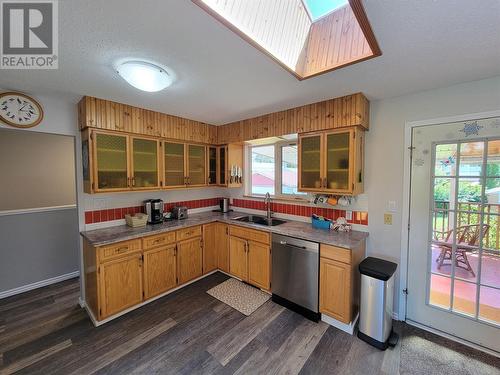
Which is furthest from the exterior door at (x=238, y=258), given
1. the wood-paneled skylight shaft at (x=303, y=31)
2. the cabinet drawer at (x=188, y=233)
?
the wood-paneled skylight shaft at (x=303, y=31)

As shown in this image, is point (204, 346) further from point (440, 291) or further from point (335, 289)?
point (440, 291)

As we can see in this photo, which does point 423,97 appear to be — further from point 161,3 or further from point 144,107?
point 144,107

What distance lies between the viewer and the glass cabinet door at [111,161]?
2.42 m

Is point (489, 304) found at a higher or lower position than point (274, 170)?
lower

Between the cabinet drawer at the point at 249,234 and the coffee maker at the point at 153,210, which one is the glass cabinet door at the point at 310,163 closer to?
the cabinet drawer at the point at 249,234

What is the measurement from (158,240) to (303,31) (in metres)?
2.68

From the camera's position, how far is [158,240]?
8.84 feet

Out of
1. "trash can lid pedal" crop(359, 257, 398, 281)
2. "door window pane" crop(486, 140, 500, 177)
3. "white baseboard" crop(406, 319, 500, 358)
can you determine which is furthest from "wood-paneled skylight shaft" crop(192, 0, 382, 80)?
"white baseboard" crop(406, 319, 500, 358)

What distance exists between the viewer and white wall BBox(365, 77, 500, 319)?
2.06 meters

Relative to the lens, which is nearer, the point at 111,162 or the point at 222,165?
the point at 111,162

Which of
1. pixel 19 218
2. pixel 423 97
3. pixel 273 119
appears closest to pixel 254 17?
pixel 273 119

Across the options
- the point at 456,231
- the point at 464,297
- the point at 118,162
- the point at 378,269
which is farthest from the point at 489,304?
the point at 118,162

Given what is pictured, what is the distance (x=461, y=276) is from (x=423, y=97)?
1.79m

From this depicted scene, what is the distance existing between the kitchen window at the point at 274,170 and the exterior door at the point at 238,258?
95 cm
